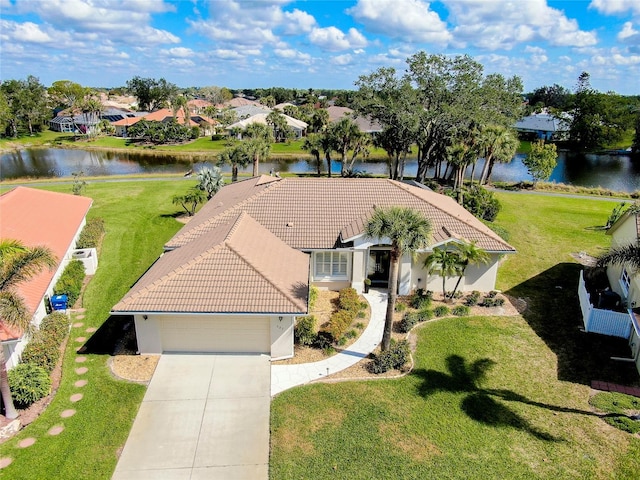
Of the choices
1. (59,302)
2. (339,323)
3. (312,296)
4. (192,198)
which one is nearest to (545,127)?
(192,198)

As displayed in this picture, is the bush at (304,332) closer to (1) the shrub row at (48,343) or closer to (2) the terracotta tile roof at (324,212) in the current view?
(2) the terracotta tile roof at (324,212)

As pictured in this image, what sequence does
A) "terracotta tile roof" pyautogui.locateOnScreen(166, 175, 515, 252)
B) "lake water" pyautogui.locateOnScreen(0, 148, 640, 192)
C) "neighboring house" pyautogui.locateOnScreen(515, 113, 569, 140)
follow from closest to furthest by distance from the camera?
1. "terracotta tile roof" pyautogui.locateOnScreen(166, 175, 515, 252)
2. "lake water" pyautogui.locateOnScreen(0, 148, 640, 192)
3. "neighboring house" pyautogui.locateOnScreen(515, 113, 569, 140)

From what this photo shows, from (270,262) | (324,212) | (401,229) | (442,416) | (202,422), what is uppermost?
(401,229)

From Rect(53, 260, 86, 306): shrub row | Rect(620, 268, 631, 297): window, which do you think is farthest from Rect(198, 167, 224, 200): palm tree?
Rect(620, 268, 631, 297): window

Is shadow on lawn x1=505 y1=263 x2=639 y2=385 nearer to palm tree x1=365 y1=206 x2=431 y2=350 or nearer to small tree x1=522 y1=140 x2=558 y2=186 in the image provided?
palm tree x1=365 y1=206 x2=431 y2=350

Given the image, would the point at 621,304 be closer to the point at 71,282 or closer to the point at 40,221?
the point at 71,282

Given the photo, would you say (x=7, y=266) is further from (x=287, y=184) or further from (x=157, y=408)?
(x=287, y=184)
